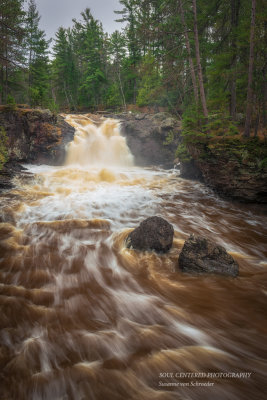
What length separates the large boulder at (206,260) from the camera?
367 cm

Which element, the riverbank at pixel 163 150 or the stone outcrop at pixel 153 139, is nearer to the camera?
the riverbank at pixel 163 150

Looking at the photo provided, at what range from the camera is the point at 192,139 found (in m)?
9.23

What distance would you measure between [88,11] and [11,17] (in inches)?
1015

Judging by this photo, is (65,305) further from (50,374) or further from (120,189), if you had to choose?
(120,189)

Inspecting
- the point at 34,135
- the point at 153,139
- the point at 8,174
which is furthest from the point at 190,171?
the point at 34,135

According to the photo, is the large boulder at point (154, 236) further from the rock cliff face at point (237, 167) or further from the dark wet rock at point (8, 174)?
the dark wet rock at point (8, 174)

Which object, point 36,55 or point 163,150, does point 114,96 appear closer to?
point 36,55

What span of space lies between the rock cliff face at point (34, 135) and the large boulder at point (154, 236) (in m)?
11.0

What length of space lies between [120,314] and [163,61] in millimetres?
11718

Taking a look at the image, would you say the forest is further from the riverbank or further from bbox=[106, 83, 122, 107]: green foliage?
the riverbank

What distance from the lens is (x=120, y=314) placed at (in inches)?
115

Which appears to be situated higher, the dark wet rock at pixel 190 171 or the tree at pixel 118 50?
the tree at pixel 118 50

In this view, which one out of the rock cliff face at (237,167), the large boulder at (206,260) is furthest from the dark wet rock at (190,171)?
the large boulder at (206,260)

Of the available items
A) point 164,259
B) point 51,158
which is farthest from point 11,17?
point 164,259
